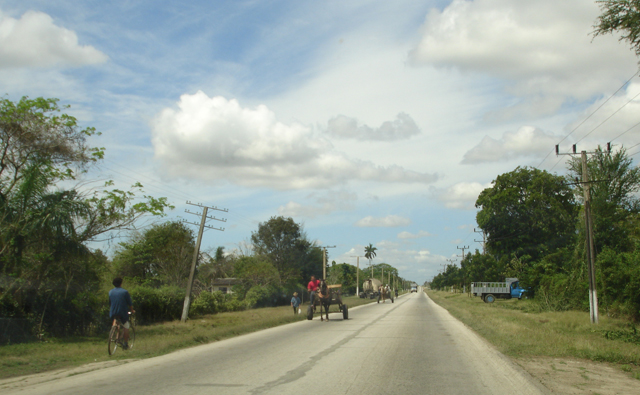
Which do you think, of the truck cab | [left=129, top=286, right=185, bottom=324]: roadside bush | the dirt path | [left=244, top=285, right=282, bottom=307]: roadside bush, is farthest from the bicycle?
the truck cab

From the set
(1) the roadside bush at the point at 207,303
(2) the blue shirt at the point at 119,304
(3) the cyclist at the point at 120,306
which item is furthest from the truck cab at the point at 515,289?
(2) the blue shirt at the point at 119,304

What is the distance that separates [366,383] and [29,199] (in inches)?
525

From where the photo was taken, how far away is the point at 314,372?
30.8 feet

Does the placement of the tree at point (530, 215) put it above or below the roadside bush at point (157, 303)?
above

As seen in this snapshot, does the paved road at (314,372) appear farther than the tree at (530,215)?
No

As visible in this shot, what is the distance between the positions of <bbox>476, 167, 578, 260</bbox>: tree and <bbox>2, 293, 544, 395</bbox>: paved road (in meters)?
47.3

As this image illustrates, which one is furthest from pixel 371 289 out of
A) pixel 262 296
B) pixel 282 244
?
pixel 262 296

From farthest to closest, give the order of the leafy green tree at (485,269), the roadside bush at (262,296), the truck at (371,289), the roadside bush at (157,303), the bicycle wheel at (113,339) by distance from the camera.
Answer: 1. the truck at (371,289)
2. the leafy green tree at (485,269)
3. the roadside bush at (262,296)
4. the roadside bush at (157,303)
5. the bicycle wheel at (113,339)

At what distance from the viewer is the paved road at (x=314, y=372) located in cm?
791

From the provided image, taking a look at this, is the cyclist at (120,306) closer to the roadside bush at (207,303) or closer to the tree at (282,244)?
the roadside bush at (207,303)

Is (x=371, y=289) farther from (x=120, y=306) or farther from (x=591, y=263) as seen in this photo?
(x=120, y=306)

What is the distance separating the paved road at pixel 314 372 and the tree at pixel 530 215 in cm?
4731

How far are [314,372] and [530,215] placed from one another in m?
54.1

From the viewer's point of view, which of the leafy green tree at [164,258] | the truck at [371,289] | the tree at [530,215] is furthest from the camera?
the truck at [371,289]
